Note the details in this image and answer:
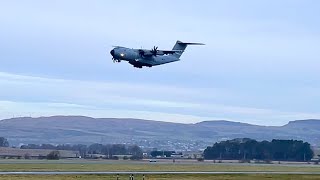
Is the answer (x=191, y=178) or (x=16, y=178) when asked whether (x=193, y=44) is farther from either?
(x=16, y=178)

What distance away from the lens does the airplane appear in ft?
308

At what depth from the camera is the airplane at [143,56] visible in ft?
308

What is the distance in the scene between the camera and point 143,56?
320 ft

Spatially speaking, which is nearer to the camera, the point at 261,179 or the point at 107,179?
the point at 107,179

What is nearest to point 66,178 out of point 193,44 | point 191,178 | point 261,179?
point 191,178

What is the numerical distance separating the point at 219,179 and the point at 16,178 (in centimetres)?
2232

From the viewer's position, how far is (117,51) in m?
93.6

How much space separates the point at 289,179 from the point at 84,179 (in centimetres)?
2411

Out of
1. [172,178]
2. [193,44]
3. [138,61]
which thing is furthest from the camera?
[193,44]

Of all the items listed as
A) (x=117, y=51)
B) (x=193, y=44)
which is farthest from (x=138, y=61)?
(x=193, y=44)

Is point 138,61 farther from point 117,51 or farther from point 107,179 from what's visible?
point 107,179

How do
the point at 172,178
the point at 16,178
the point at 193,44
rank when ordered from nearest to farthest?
the point at 16,178 < the point at 172,178 < the point at 193,44

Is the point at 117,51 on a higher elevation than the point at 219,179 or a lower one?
higher

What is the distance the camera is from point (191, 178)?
9006 centimetres
